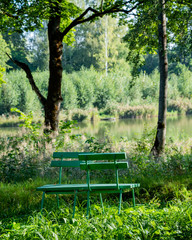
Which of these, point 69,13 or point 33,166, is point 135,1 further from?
point 33,166

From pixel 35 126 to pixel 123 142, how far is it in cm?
293

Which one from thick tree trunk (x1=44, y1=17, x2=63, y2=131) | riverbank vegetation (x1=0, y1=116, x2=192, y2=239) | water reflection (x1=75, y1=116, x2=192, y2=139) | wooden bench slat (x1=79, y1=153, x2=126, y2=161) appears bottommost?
water reflection (x1=75, y1=116, x2=192, y2=139)

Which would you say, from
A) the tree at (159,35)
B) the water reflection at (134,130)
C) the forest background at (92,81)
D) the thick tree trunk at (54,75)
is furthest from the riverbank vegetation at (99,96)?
the tree at (159,35)

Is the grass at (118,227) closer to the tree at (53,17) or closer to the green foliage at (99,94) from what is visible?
the tree at (53,17)

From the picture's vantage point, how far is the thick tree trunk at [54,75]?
1027 cm

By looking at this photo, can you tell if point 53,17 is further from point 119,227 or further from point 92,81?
point 92,81

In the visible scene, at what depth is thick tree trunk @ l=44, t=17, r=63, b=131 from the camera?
33.7 ft

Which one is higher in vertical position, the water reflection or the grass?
the grass

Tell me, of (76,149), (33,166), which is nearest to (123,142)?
(76,149)

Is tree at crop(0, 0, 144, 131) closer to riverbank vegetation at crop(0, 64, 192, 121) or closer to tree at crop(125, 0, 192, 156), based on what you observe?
tree at crop(125, 0, 192, 156)

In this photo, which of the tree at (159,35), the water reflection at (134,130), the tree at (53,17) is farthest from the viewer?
the water reflection at (134,130)

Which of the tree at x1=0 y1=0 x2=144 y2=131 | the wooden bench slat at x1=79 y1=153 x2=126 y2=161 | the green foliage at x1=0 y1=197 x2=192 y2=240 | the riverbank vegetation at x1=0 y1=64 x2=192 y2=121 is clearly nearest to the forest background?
the riverbank vegetation at x1=0 y1=64 x2=192 y2=121

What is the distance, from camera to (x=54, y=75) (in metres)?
10.3

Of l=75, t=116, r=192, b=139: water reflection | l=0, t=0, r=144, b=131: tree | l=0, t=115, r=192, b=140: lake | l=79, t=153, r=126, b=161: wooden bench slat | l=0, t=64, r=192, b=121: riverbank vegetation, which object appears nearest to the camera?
l=79, t=153, r=126, b=161: wooden bench slat
